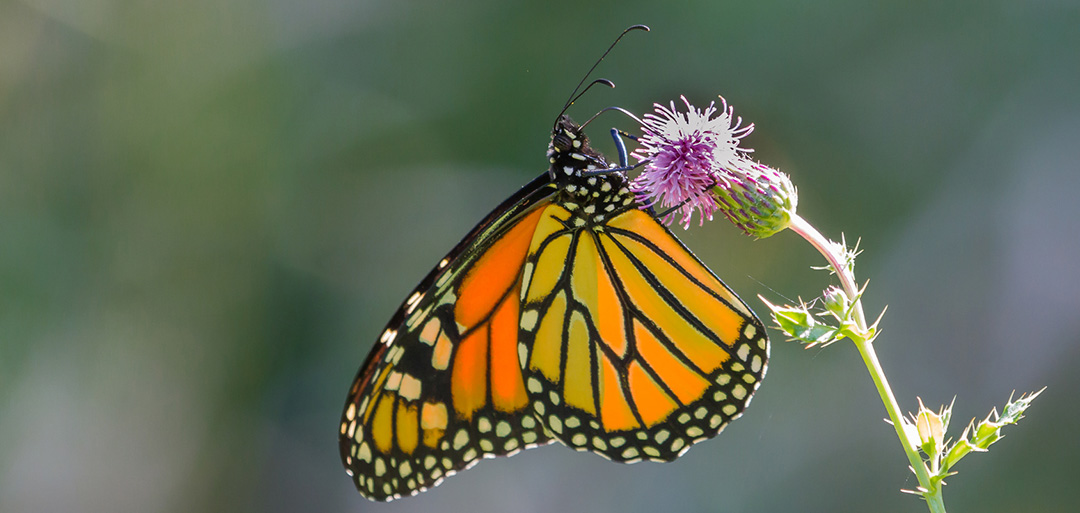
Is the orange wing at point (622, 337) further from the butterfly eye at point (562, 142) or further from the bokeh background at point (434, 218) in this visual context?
the bokeh background at point (434, 218)

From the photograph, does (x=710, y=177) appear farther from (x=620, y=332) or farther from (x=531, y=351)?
(x=531, y=351)

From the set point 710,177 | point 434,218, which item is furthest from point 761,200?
point 434,218

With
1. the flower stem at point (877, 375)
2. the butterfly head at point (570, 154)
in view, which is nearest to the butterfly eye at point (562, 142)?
the butterfly head at point (570, 154)

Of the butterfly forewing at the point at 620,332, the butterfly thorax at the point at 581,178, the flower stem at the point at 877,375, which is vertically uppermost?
the butterfly thorax at the point at 581,178

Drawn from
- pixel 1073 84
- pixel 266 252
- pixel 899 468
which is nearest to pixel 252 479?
pixel 266 252

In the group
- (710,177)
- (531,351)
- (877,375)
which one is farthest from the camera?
(531,351)

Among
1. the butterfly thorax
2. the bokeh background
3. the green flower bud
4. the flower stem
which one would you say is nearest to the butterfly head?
the butterfly thorax
